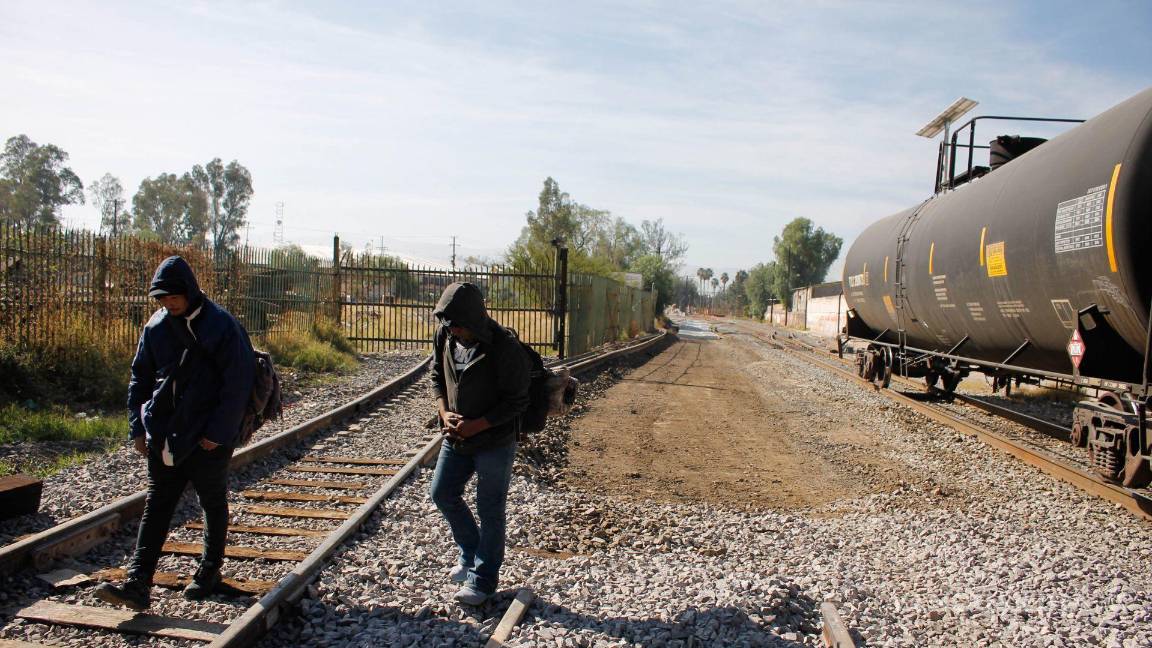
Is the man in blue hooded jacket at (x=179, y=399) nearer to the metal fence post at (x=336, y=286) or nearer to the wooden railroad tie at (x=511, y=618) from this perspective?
the wooden railroad tie at (x=511, y=618)

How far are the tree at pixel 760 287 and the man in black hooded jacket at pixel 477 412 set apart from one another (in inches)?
3675

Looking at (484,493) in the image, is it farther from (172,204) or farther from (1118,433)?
(172,204)

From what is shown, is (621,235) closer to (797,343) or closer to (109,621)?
(797,343)

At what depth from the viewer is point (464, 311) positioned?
3859mm

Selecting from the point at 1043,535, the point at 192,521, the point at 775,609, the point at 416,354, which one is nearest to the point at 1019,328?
the point at 1043,535

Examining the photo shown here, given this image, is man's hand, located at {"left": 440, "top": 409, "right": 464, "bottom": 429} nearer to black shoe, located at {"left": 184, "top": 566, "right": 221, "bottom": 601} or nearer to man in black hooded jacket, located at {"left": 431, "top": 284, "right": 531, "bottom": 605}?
man in black hooded jacket, located at {"left": 431, "top": 284, "right": 531, "bottom": 605}

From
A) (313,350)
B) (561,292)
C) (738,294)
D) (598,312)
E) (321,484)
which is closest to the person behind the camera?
(321,484)

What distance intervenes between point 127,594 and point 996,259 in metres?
9.43

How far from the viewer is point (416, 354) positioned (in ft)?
62.2

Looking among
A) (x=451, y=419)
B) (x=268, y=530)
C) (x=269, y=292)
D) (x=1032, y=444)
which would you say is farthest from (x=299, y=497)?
(x=269, y=292)

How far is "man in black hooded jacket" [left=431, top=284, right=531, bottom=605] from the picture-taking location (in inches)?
155

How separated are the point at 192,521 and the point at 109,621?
1712 mm

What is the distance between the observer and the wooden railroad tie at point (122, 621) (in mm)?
3703

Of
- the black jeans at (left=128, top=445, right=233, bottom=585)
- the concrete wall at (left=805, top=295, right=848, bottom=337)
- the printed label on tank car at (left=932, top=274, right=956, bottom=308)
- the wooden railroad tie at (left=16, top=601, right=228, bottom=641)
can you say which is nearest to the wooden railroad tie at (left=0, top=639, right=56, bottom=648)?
the wooden railroad tie at (left=16, top=601, right=228, bottom=641)
